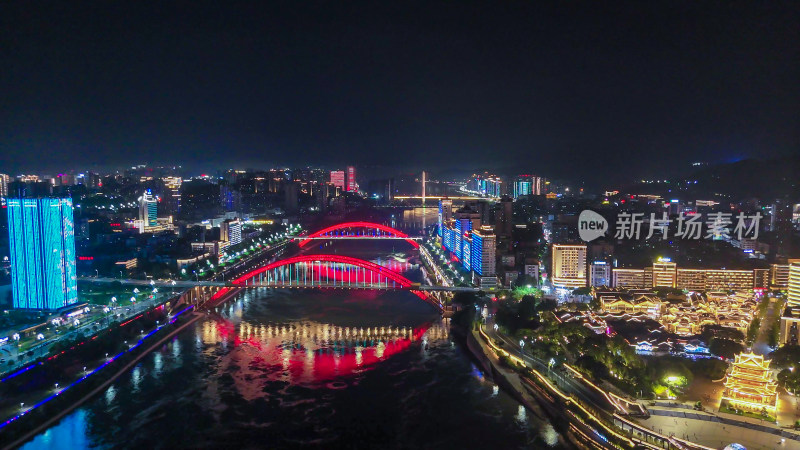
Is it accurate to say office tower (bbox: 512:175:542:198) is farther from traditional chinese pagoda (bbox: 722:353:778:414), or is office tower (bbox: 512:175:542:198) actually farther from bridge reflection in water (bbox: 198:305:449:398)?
traditional chinese pagoda (bbox: 722:353:778:414)

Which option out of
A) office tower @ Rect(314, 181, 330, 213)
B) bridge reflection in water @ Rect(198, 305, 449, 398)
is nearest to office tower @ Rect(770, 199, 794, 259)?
bridge reflection in water @ Rect(198, 305, 449, 398)

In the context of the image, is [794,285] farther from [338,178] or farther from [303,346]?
[338,178]

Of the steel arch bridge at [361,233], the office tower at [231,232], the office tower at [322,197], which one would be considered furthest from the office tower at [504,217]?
the office tower at [322,197]

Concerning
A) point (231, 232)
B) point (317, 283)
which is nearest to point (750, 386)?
point (317, 283)

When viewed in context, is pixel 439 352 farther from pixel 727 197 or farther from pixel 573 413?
pixel 727 197

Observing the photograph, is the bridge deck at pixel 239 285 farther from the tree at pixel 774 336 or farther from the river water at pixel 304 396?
the tree at pixel 774 336
